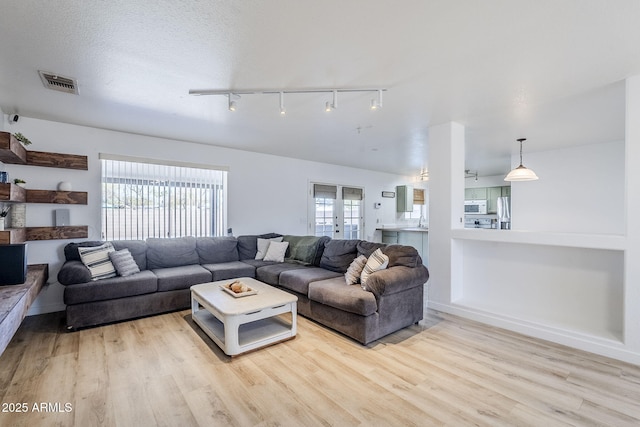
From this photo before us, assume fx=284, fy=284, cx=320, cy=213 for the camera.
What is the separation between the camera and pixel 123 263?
362 cm

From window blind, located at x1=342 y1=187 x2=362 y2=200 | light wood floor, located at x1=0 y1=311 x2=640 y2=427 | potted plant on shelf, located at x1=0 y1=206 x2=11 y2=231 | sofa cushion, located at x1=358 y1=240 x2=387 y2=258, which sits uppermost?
window blind, located at x1=342 y1=187 x2=362 y2=200

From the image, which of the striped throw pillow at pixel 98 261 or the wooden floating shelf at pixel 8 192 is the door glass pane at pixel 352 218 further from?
the wooden floating shelf at pixel 8 192

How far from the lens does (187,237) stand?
15.2ft

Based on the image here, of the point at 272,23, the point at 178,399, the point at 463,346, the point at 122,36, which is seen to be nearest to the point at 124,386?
the point at 178,399

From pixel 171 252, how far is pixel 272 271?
5.12 feet

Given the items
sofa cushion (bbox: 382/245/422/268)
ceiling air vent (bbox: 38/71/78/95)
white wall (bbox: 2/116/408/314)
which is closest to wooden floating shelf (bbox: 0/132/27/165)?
white wall (bbox: 2/116/408/314)

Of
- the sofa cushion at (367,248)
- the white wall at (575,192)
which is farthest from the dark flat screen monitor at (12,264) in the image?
the white wall at (575,192)

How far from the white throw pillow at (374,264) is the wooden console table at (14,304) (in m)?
2.80

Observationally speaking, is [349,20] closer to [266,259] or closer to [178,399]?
[178,399]

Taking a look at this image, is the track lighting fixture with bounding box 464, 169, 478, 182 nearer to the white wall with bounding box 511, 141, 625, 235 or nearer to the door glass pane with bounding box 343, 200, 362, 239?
the white wall with bounding box 511, 141, 625, 235

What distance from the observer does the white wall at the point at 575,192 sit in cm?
474

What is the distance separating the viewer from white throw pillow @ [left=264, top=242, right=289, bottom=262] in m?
4.81

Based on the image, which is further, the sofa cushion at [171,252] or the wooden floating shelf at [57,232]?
the sofa cushion at [171,252]

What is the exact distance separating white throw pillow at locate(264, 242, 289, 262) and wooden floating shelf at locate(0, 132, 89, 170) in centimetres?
287
